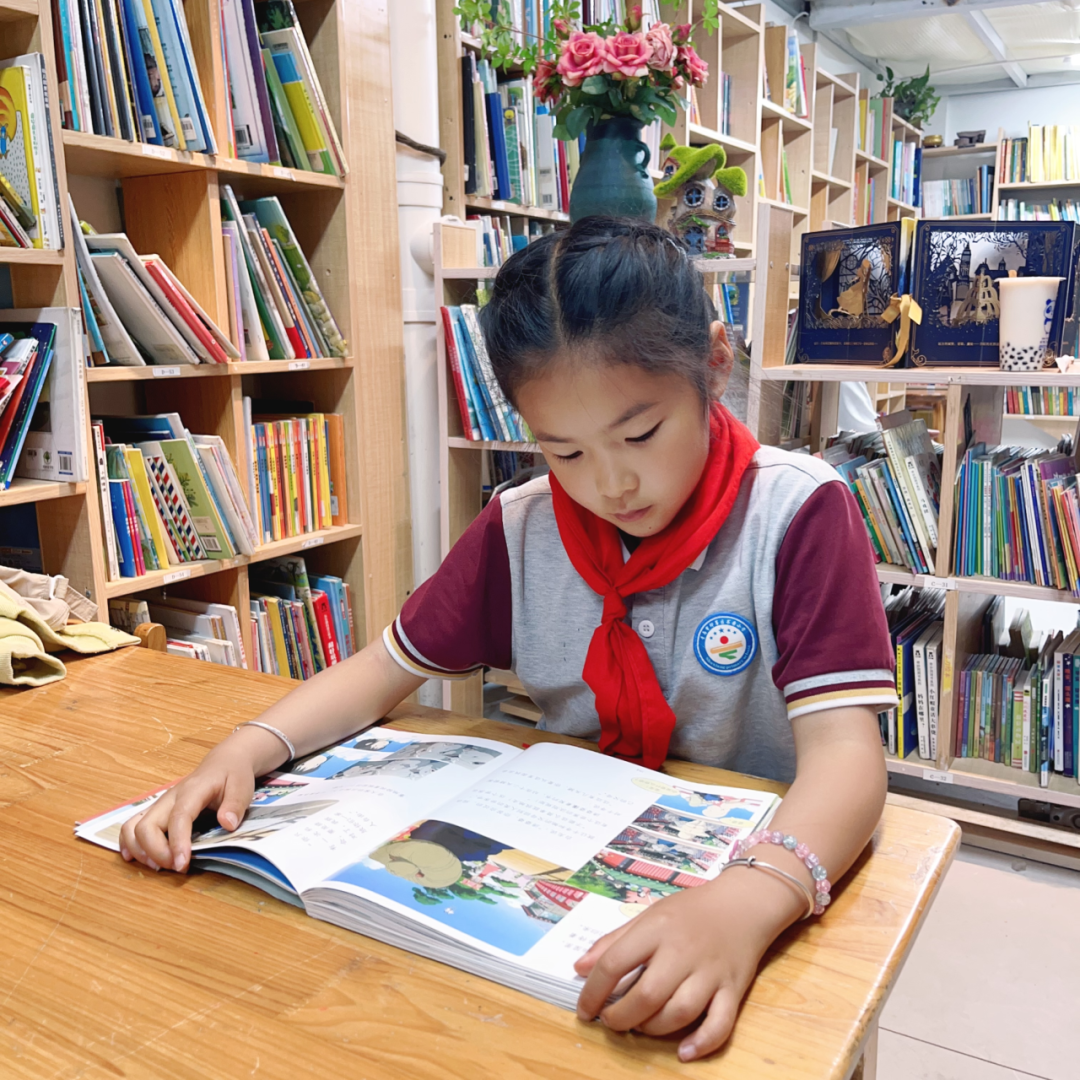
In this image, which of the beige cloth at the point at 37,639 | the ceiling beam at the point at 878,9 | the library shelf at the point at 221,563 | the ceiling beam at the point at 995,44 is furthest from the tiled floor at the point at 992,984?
the ceiling beam at the point at 995,44

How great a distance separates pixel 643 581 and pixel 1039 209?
6500 mm

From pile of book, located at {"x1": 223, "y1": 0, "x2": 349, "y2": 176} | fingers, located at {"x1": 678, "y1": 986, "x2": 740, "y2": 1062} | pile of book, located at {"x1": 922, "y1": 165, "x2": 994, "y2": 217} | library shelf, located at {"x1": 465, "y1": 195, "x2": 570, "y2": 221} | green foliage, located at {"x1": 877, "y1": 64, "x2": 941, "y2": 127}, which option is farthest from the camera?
pile of book, located at {"x1": 922, "y1": 165, "x2": 994, "y2": 217}

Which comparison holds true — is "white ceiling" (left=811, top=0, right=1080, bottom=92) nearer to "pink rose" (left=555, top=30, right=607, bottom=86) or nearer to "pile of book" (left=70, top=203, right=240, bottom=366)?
"pink rose" (left=555, top=30, right=607, bottom=86)

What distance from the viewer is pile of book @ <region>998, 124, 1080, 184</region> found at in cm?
602

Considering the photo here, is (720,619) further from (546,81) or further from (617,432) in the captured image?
(546,81)

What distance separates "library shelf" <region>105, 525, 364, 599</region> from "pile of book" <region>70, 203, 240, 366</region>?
15.0 inches

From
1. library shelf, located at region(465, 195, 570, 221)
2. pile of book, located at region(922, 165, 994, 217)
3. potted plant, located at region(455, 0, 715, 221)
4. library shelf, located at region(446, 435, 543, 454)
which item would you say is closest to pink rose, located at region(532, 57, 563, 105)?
potted plant, located at region(455, 0, 715, 221)

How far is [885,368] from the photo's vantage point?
2.04 m

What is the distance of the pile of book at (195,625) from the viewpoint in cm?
174

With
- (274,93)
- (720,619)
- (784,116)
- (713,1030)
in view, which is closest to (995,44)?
(784,116)

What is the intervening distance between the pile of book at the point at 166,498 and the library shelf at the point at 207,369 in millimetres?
93

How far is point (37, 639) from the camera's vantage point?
1.22m

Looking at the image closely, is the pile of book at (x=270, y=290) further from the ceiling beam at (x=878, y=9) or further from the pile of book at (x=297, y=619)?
the ceiling beam at (x=878, y=9)

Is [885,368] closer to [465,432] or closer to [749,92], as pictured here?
[465,432]
